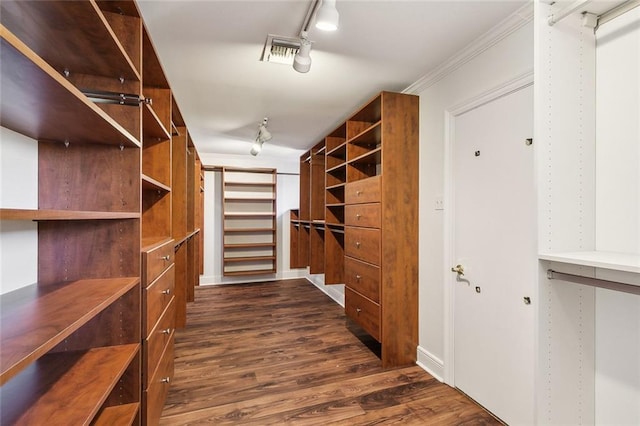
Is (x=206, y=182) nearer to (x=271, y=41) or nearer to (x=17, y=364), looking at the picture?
(x=271, y=41)

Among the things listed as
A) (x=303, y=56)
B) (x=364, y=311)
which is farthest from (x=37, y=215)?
(x=364, y=311)

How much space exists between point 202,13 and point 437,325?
2719 mm

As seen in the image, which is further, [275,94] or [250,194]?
[250,194]

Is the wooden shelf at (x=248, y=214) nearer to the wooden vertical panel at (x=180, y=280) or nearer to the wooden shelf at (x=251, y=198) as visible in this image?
the wooden shelf at (x=251, y=198)

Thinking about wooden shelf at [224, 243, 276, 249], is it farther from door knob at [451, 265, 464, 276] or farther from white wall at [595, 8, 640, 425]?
white wall at [595, 8, 640, 425]

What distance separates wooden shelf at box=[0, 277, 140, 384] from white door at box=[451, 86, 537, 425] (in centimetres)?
197

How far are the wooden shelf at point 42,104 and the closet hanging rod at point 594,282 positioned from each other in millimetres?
1672

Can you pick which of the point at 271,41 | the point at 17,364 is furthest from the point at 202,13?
→ the point at 17,364

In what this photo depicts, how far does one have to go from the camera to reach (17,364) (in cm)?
58

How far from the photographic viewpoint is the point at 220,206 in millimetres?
5461

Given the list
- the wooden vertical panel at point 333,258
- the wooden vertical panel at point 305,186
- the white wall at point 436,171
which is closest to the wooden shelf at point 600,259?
the white wall at point 436,171

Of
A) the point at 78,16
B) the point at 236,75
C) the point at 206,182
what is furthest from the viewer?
the point at 206,182

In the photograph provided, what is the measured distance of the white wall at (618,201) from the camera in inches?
44.1

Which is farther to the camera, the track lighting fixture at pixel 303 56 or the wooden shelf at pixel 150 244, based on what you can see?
the track lighting fixture at pixel 303 56
